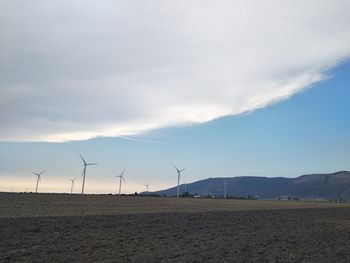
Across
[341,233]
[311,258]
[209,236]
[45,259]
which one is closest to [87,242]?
[45,259]

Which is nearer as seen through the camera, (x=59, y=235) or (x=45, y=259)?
(x=45, y=259)

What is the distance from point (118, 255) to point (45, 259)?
293 cm

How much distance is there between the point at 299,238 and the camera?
99.1ft

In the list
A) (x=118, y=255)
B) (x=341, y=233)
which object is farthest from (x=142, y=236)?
(x=341, y=233)

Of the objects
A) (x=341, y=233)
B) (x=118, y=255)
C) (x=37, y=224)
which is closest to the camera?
(x=118, y=255)

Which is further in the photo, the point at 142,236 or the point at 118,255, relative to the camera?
the point at 142,236

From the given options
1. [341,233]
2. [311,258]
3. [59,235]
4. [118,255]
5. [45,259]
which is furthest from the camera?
[341,233]

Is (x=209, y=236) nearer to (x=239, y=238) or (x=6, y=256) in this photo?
(x=239, y=238)

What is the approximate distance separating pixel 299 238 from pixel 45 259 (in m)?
15.7

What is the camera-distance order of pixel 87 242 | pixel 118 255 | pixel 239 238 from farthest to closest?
pixel 239 238, pixel 87 242, pixel 118 255

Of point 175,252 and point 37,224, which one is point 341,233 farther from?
point 37,224

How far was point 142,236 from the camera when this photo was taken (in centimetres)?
2798

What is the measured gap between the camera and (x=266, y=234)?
1251 inches

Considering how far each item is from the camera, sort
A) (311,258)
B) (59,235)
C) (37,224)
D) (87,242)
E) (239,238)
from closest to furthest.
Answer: (311,258) < (87,242) < (59,235) < (239,238) < (37,224)
